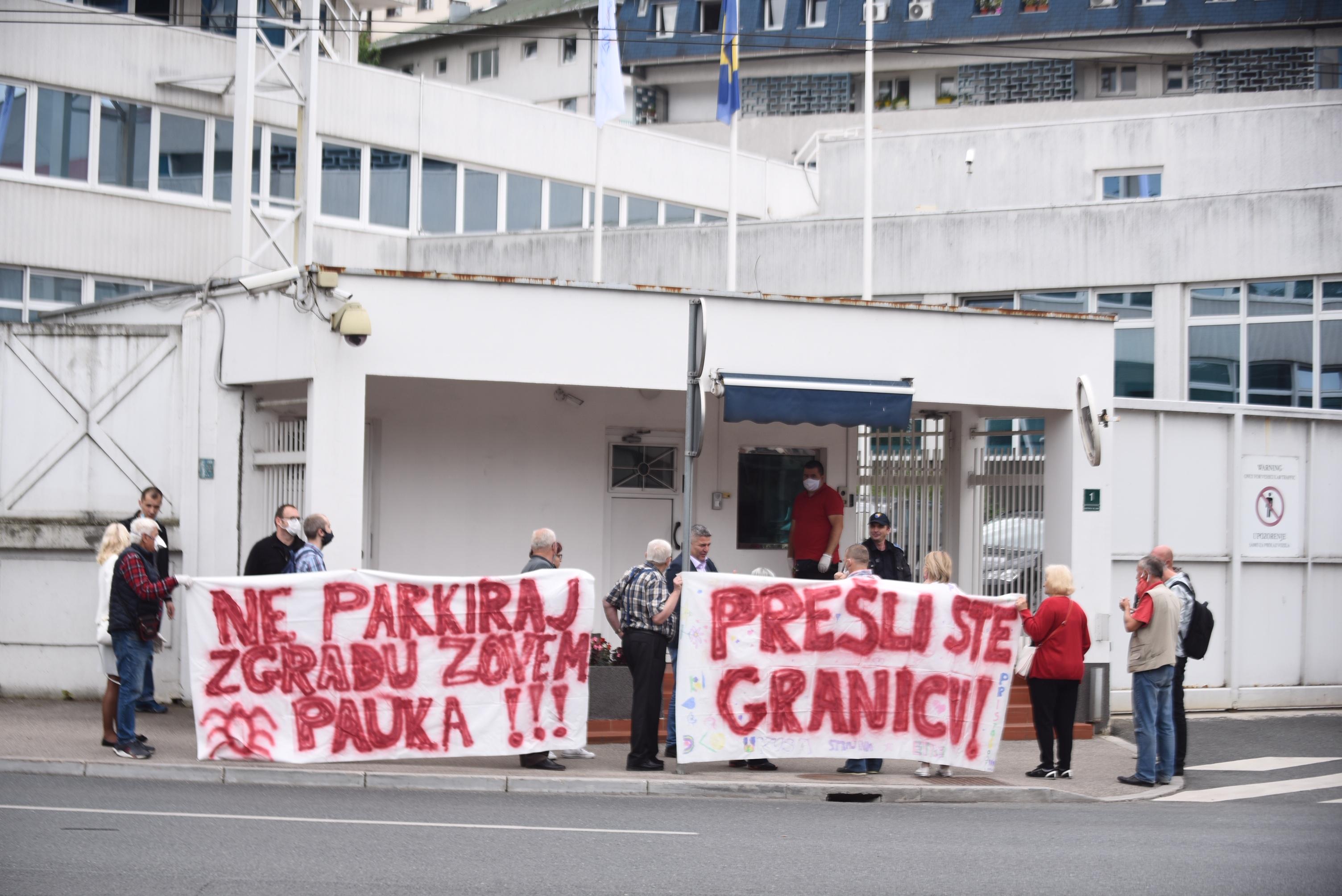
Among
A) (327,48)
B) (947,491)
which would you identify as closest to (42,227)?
(327,48)

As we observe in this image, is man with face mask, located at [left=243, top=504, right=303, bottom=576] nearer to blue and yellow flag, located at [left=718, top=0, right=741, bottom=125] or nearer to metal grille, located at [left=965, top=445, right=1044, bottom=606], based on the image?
metal grille, located at [left=965, top=445, right=1044, bottom=606]

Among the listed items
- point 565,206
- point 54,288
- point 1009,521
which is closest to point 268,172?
point 54,288

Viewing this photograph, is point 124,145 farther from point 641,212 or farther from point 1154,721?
point 1154,721

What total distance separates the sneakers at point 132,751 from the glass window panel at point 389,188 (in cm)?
1745

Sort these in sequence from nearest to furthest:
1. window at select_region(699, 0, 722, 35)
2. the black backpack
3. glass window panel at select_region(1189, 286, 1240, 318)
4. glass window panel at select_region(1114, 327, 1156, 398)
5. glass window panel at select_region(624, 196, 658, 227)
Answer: the black backpack
glass window panel at select_region(1189, 286, 1240, 318)
glass window panel at select_region(1114, 327, 1156, 398)
glass window panel at select_region(624, 196, 658, 227)
window at select_region(699, 0, 722, 35)

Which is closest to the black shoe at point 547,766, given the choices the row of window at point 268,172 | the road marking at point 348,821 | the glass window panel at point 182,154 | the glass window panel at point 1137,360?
the road marking at point 348,821

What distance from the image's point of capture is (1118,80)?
48.8m

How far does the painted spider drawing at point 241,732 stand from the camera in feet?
37.8

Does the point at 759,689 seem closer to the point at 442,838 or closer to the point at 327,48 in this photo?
the point at 442,838

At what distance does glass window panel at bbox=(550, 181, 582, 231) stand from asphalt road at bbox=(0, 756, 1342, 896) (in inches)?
804

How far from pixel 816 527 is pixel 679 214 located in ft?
55.3

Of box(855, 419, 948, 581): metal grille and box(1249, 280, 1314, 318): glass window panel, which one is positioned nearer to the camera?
box(855, 419, 948, 581): metal grille

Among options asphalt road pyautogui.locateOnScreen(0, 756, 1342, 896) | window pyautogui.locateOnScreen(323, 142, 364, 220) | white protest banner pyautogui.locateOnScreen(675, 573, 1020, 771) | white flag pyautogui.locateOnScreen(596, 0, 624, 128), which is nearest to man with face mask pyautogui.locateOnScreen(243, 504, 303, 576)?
asphalt road pyautogui.locateOnScreen(0, 756, 1342, 896)

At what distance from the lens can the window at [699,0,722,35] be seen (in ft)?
177
